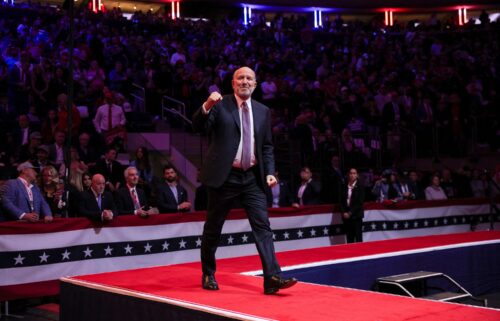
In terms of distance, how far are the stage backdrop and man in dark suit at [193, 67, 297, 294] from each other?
3065 mm

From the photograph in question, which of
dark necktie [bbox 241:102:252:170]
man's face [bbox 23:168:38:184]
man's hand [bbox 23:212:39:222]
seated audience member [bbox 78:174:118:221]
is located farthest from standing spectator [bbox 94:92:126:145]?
dark necktie [bbox 241:102:252:170]

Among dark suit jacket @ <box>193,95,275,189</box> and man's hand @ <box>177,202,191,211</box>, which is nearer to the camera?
dark suit jacket @ <box>193,95,275,189</box>

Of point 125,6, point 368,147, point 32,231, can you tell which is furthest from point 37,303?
point 125,6

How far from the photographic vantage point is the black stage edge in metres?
4.79

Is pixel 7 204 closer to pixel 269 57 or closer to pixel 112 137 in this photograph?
pixel 112 137

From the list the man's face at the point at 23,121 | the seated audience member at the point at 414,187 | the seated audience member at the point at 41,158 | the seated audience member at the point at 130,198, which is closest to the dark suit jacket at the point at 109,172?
the seated audience member at the point at 41,158

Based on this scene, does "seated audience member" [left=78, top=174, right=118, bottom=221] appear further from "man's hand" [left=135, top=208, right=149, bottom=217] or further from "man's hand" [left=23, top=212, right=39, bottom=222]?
"man's hand" [left=23, top=212, right=39, bottom=222]

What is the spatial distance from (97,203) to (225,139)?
3.67 metres

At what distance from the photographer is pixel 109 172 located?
10.1m

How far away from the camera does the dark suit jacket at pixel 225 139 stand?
199 inches

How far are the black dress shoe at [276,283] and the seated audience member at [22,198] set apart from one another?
3.50 meters

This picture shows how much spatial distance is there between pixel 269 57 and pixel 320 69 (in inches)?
Answer: 60.2

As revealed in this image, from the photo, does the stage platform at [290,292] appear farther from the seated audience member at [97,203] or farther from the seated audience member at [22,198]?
the seated audience member at [22,198]

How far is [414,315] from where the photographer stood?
4.33 meters
